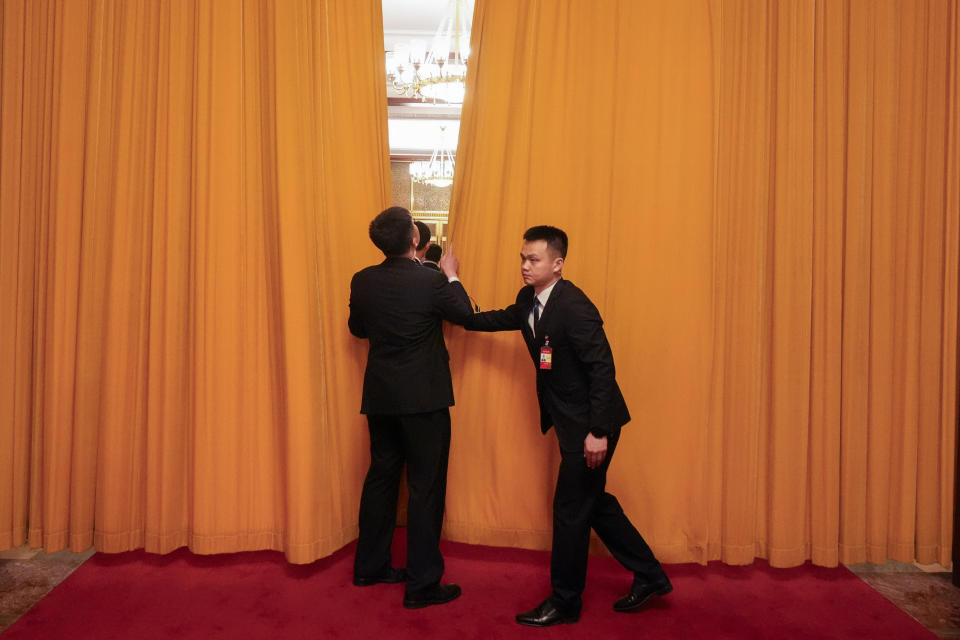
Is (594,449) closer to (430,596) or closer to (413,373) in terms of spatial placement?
(413,373)

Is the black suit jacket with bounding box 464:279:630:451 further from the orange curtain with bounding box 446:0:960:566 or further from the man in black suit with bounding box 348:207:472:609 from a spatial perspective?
the orange curtain with bounding box 446:0:960:566

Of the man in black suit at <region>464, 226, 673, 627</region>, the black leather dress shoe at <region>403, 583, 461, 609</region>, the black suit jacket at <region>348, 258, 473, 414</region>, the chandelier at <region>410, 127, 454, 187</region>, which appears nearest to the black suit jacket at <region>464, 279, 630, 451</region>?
the man in black suit at <region>464, 226, 673, 627</region>

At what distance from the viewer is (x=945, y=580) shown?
2.89 m

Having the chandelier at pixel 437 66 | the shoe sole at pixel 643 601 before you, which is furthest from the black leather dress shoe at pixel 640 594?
the chandelier at pixel 437 66

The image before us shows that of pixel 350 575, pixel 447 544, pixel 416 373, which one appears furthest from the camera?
pixel 447 544

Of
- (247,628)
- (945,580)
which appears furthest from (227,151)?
(945,580)

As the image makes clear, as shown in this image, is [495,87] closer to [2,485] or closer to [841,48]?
[841,48]

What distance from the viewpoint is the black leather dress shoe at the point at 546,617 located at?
238 centimetres

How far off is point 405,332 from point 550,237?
697 mm

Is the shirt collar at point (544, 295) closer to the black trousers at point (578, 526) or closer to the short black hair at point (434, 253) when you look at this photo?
the black trousers at point (578, 526)

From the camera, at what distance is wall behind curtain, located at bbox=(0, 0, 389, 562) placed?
2.84m

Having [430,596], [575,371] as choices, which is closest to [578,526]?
[575,371]

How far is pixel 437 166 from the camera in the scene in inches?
332

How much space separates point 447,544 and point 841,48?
3002 millimetres
